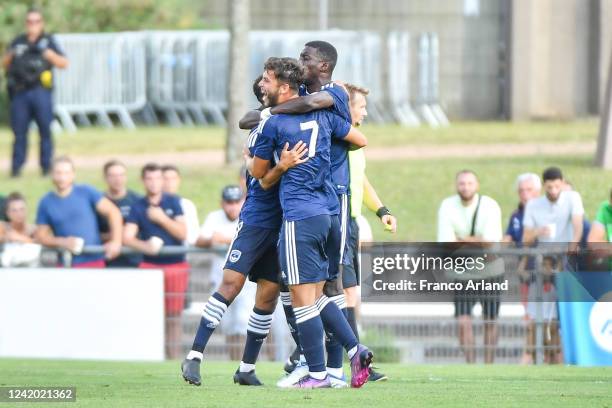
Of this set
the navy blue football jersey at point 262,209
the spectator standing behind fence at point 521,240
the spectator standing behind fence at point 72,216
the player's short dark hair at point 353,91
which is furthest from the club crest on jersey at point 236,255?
the spectator standing behind fence at point 72,216

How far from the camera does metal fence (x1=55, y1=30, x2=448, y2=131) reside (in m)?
30.2

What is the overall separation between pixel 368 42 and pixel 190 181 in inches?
329

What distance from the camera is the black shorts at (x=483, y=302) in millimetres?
15141

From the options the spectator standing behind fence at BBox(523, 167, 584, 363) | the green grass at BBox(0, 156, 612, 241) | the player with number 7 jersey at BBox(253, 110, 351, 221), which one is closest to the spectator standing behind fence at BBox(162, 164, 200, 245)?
the spectator standing behind fence at BBox(523, 167, 584, 363)

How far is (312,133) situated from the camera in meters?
10.8

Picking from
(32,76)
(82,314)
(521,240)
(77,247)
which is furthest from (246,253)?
(32,76)

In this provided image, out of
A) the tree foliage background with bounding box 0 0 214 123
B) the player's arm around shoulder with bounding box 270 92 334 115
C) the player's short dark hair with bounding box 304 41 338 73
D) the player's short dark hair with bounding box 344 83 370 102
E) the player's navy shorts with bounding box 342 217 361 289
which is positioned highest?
the tree foliage background with bounding box 0 0 214 123

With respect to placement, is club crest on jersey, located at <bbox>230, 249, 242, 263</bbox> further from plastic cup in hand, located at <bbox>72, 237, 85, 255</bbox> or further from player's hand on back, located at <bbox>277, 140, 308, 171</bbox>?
plastic cup in hand, located at <bbox>72, 237, 85, 255</bbox>

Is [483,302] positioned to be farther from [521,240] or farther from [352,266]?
Answer: [352,266]

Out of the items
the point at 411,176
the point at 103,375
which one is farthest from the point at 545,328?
the point at 411,176

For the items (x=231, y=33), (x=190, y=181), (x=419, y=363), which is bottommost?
(x=419, y=363)

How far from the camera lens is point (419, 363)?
619 inches

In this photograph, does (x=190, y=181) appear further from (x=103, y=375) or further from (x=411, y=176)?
(x=103, y=375)

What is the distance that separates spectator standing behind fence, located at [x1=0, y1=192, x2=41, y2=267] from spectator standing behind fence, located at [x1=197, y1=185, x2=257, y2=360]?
1.66 meters
